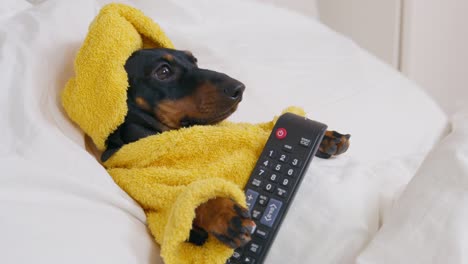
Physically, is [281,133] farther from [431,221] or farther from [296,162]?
[431,221]

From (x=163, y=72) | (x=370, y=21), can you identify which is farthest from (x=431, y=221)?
(x=370, y=21)

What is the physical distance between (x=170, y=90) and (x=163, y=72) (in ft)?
0.10

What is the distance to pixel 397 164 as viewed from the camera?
991 millimetres

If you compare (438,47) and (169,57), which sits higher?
(438,47)

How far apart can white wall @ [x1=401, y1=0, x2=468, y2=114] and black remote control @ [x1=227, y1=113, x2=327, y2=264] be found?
1.10 meters

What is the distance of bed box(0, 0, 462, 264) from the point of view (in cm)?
73

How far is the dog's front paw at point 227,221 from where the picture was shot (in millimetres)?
723

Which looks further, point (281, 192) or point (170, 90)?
point (170, 90)

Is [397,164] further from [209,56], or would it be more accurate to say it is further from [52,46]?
[52,46]

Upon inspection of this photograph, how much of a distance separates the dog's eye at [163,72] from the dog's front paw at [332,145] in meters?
0.26

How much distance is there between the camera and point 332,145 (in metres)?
0.95

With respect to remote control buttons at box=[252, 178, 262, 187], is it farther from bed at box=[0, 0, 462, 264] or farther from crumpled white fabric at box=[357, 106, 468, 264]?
crumpled white fabric at box=[357, 106, 468, 264]

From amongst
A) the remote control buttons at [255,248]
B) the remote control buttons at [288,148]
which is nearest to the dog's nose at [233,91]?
the remote control buttons at [288,148]

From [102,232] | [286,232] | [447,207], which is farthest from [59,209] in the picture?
[447,207]
